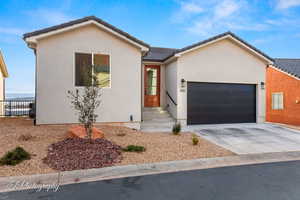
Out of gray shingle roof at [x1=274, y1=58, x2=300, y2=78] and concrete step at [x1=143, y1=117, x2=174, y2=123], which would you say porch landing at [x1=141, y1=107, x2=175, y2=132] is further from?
gray shingle roof at [x1=274, y1=58, x2=300, y2=78]

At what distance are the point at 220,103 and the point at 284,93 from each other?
5.81m

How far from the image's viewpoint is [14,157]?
4.52 metres

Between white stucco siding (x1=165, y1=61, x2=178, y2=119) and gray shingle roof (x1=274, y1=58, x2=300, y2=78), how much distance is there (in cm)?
843

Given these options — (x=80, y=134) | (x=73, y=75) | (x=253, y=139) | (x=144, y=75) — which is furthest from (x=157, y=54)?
(x=80, y=134)

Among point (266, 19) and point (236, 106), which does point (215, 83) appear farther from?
point (266, 19)

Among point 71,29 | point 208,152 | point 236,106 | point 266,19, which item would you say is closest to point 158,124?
point 208,152

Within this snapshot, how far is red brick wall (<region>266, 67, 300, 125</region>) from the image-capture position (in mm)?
12227

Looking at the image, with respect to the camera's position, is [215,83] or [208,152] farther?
[215,83]

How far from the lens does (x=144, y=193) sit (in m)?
3.35

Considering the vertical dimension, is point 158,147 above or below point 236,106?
below

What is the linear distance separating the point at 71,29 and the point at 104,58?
190cm

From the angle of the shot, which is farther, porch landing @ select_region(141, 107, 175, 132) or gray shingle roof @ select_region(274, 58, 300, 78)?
gray shingle roof @ select_region(274, 58, 300, 78)

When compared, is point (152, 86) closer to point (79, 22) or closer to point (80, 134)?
point (79, 22)

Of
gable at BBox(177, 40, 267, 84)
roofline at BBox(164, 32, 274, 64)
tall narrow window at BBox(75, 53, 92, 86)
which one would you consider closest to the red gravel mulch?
tall narrow window at BBox(75, 53, 92, 86)
